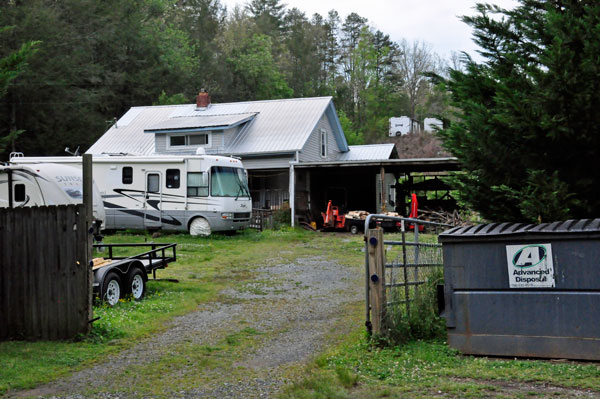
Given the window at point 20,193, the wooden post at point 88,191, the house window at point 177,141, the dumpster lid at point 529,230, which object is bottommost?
the dumpster lid at point 529,230

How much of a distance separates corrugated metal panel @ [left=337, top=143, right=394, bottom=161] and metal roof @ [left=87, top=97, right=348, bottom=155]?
2.25ft

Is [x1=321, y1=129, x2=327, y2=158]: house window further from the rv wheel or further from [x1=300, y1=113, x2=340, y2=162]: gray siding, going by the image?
the rv wheel

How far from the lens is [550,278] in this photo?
6633 millimetres

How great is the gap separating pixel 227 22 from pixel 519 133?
65116 mm

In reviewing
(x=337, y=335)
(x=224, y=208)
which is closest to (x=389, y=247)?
(x=337, y=335)

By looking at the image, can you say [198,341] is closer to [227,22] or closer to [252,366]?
[252,366]

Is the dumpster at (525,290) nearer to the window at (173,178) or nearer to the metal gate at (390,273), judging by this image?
the metal gate at (390,273)

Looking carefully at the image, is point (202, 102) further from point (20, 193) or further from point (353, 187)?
point (20, 193)

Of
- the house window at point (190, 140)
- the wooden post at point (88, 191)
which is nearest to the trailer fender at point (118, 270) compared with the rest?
the wooden post at point (88, 191)

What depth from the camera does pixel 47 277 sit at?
7.92 meters

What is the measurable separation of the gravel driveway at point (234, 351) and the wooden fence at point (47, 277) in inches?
40.8

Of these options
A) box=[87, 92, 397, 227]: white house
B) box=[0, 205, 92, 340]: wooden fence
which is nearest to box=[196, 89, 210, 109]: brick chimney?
box=[87, 92, 397, 227]: white house

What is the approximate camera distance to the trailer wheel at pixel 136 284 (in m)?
10.4

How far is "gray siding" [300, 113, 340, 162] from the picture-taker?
95.1 feet
